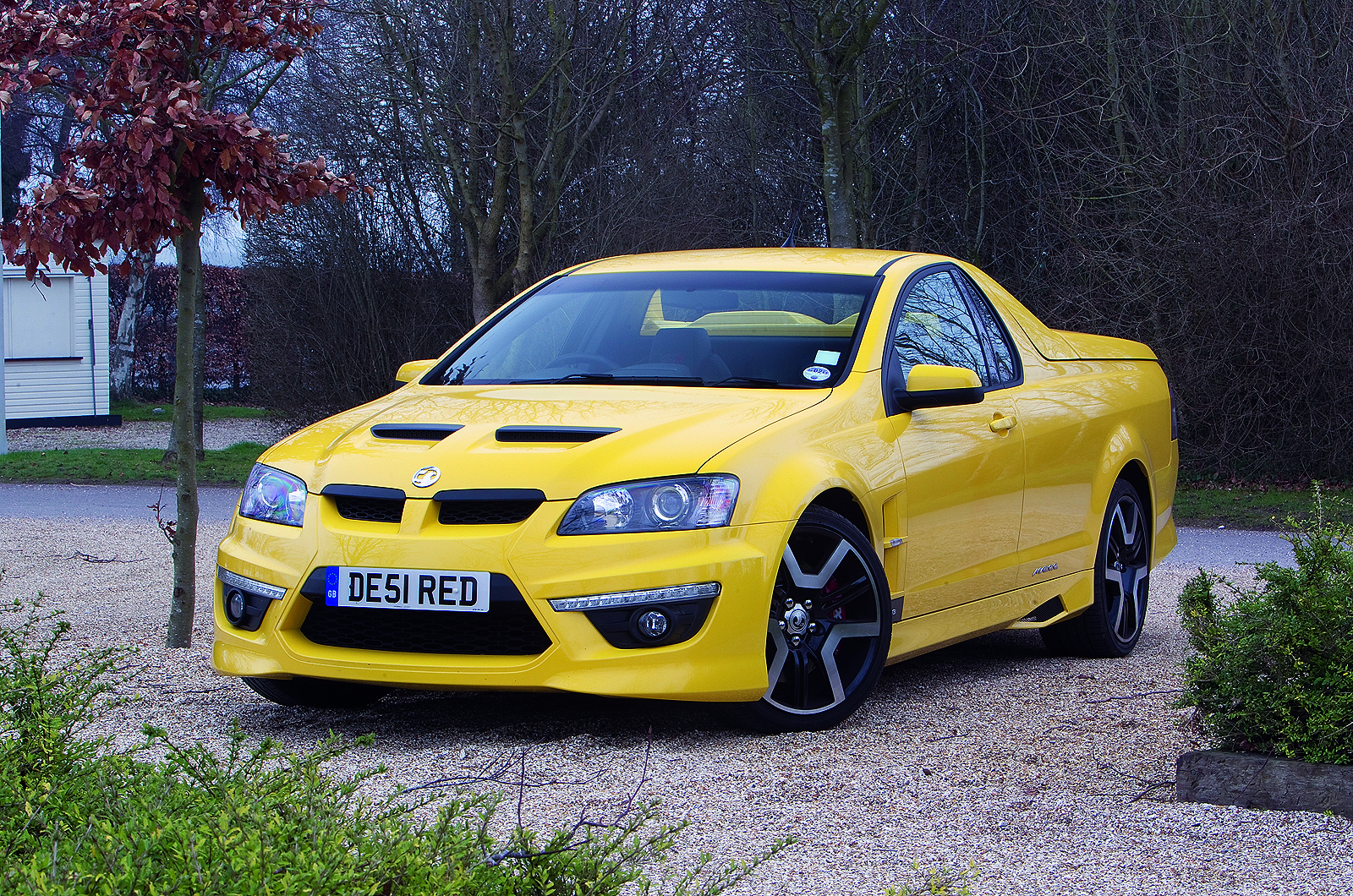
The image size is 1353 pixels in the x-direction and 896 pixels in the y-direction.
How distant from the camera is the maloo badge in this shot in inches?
175

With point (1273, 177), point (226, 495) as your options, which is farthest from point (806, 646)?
point (1273, 177)

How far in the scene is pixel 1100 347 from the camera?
706 cm

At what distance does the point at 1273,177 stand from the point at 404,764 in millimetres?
13275

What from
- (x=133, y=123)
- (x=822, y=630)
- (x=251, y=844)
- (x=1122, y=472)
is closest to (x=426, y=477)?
(x=822, y=630)

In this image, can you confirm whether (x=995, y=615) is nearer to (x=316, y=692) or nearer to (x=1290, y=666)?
(x=1290, y=666)

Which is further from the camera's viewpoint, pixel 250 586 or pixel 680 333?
pixel 680 333

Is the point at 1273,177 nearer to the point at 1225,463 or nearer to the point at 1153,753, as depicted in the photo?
the point at 1225,463

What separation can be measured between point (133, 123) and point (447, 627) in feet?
9.74

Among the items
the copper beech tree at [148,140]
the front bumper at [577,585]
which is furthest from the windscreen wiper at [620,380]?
the copper beech tree at [148,140]

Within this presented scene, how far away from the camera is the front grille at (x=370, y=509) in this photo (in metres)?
4.50

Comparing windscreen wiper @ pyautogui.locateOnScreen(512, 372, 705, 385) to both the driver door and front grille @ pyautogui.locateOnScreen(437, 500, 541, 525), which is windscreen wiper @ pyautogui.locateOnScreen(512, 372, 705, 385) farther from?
front grille @ pyautogui.locateOnScreen(437, 500, 541, 525)

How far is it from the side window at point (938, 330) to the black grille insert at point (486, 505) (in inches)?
66.6

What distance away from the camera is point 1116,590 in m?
6.53

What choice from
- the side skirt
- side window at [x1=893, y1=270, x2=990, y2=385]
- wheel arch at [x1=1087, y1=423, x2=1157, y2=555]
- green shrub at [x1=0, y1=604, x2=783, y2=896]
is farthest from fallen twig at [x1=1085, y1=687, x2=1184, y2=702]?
green shrub at [x1=0, y1=604, x2=783, y2=896]
